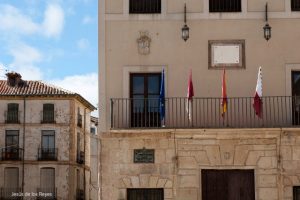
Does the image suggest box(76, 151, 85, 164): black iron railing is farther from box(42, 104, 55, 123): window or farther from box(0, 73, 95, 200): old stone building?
box(42, 104, 55, 123): window

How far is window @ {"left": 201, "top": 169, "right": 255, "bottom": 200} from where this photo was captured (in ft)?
56.7

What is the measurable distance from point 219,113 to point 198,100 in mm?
642

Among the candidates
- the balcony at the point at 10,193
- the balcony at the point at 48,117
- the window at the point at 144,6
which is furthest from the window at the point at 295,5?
the balcony at the point at 10,193

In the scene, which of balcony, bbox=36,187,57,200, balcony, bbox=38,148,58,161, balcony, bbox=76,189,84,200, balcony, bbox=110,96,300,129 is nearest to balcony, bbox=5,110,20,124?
balcony, bbox=38,148,58,161

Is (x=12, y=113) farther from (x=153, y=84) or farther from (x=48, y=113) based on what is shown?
(x=153, y=84)

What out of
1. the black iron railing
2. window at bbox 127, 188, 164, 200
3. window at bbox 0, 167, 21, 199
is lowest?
window at bbox 0, 167, 21, 199

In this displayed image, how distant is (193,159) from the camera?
17.2m

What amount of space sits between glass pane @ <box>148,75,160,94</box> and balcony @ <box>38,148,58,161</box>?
1264 inches

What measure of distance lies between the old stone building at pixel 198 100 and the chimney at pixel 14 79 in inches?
1407

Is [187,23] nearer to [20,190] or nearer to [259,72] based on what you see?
[259,72]

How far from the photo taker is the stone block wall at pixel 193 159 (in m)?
17.1

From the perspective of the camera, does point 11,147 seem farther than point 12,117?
No

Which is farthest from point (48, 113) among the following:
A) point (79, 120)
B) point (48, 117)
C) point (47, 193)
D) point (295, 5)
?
point (295, 5)

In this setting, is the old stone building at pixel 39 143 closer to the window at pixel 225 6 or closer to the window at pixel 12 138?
the window at pixel 12 138
